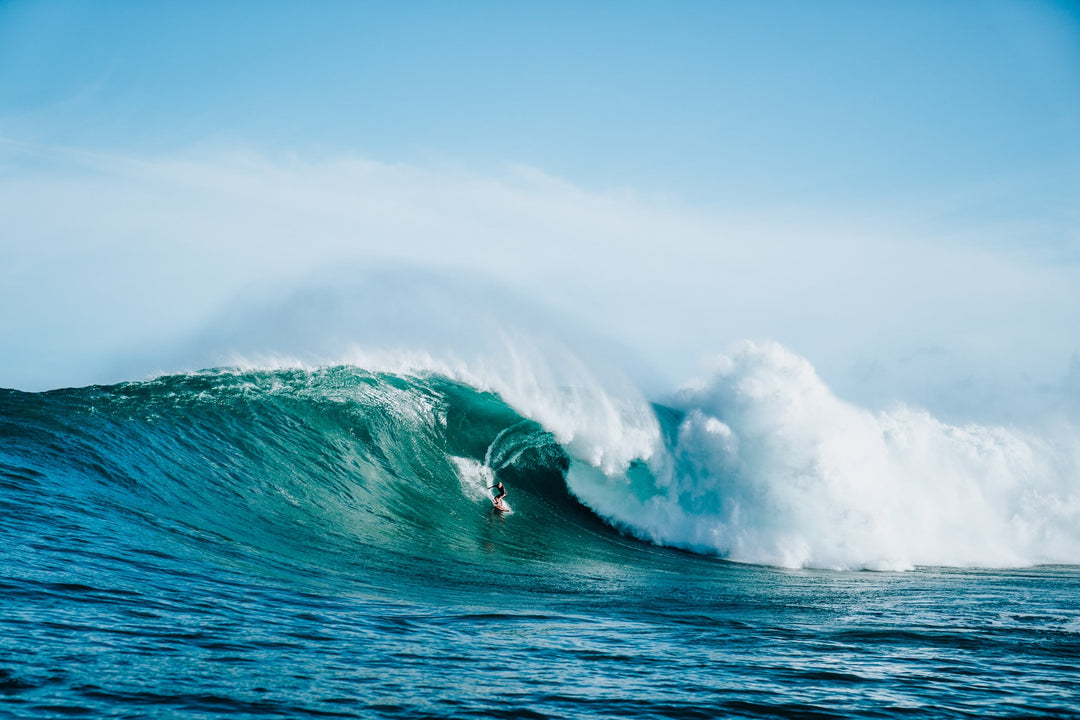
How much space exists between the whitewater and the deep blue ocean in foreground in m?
0.04

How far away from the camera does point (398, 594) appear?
7.24 meters

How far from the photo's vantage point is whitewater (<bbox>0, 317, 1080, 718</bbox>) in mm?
4492

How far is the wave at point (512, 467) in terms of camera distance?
10453 millimetres

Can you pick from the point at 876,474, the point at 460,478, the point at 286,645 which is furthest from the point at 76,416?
the point at 876,474

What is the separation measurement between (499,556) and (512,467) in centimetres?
480

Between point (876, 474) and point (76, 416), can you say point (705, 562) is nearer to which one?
point (876, 474)

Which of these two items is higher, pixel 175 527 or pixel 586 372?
pixel 586 372

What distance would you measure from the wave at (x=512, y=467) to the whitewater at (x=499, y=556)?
60 millimetres

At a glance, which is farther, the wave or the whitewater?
the wave

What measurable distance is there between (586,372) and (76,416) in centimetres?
977

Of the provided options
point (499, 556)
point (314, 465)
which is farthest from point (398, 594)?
point (314, 465)

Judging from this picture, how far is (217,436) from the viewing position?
504 inches

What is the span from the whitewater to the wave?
0.20 ft

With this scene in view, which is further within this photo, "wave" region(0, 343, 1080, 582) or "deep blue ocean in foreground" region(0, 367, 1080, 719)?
"wave" region(0, 343, 1080, 582)
